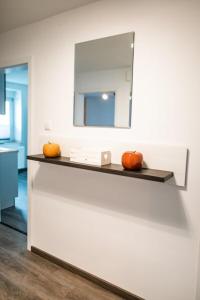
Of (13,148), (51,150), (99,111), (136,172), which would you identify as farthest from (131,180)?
(13,148)

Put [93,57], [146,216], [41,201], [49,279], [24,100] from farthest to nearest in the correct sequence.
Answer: [24,100] < [41,201] < [49,279] < [93,57] < [146,216]

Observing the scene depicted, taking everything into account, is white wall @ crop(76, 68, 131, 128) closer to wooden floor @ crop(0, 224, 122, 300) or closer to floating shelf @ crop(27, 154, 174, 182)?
floating shelf @ crop(27, 154, 174, 182)

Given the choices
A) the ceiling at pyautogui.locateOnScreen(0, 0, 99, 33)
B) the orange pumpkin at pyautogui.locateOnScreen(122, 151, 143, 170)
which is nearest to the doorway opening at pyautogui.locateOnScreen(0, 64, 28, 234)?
the ceiling at pyautogui.locateOnScreen(0, 0, 99, 33)

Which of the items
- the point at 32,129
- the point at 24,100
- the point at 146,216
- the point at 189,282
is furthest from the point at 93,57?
the point at 24,100

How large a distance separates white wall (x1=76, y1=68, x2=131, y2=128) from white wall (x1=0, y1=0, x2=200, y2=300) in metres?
0.08

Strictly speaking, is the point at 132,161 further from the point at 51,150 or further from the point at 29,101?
the point at 29,101

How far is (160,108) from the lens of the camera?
164 cm

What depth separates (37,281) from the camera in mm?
2074

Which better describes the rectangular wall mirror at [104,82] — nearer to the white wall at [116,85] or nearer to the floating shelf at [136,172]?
the white wall at [116,85]

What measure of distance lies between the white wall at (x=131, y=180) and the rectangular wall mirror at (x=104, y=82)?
6cm

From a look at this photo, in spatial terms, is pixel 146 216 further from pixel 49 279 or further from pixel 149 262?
pixel 49 279

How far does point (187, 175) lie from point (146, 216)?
0.44m

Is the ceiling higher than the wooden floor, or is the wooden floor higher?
the ceiling

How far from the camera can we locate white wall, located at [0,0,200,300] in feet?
5.11
